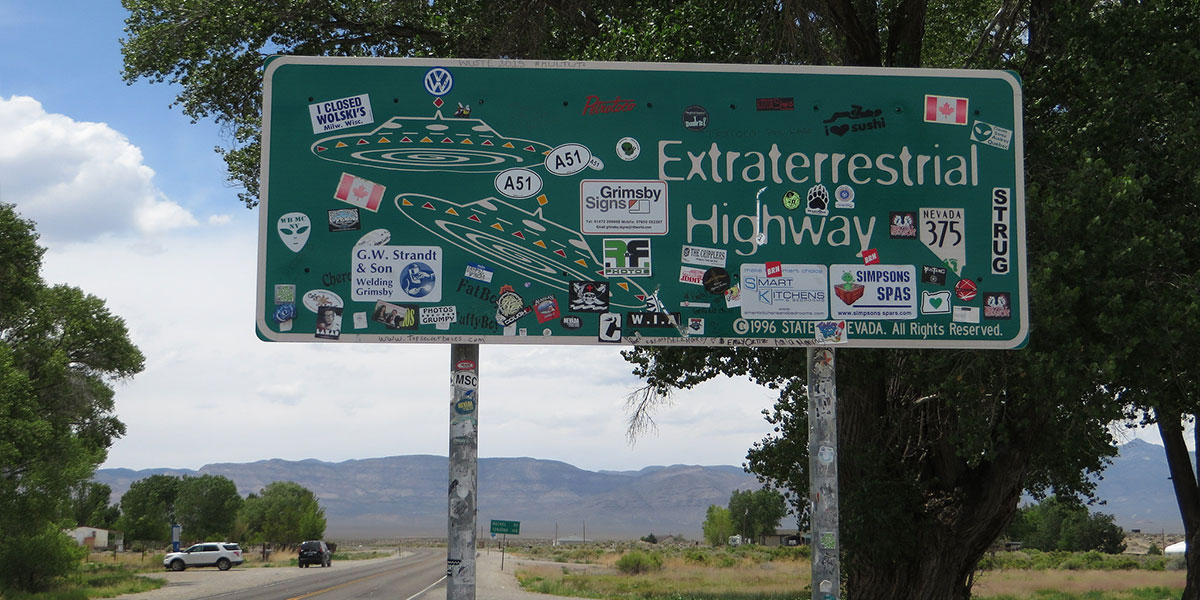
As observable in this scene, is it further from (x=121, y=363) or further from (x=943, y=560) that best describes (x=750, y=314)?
(x=121, y=363)

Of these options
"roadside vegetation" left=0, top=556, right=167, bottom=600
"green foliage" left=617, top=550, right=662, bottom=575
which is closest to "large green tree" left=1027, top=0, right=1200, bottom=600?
"roadside vegetation" left=0, top=556, right=167, bottom=600

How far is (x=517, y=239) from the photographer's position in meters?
5.94

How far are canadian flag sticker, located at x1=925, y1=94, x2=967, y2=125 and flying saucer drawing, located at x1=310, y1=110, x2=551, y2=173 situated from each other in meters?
2.41

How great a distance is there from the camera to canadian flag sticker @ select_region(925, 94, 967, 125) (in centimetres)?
618

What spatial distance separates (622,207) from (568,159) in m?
0.45

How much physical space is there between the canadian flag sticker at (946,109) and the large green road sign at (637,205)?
0.01 meters

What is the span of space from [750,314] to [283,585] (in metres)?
38.4

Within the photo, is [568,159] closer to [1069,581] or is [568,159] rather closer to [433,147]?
[433,147]

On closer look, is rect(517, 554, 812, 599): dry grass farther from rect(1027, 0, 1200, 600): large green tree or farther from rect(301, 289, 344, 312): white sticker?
rect(301, 289, 344, 312): white sticker

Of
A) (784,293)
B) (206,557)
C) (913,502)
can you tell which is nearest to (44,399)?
(206,557)

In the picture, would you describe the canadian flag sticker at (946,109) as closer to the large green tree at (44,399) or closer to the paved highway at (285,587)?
the large green tree at (44,399)

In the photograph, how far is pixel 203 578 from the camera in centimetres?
4572

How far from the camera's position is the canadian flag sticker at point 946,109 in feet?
20.3

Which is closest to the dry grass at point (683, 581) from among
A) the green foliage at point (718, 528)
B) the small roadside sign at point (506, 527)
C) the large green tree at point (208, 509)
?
the small roadside sign at point (506, 527)
